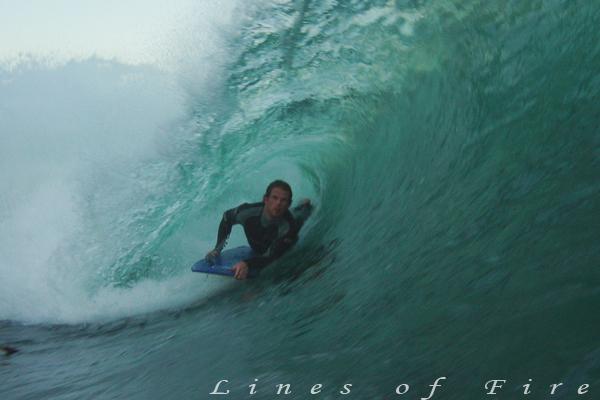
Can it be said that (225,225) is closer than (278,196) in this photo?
No

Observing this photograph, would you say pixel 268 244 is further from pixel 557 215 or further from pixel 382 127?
pixel 557 215

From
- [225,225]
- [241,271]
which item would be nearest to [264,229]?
[225,225]

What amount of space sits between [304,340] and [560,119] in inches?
87.4

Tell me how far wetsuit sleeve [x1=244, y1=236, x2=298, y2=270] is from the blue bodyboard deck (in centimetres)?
8

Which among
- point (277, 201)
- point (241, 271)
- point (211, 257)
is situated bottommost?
point (241, 271)

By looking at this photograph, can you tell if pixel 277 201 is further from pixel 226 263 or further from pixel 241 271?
pixel 226 263

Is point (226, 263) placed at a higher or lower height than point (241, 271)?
higher

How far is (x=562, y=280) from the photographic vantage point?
2420mm

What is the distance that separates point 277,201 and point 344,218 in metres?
0.97

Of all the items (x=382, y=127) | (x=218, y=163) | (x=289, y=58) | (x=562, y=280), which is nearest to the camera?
(x=562, y=280)

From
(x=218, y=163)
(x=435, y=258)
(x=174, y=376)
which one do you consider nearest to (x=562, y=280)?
(x=435, y=258)

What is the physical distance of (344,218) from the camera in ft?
18.3

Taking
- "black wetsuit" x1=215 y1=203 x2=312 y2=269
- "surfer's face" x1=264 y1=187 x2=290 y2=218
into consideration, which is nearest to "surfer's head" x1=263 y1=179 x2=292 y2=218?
"surfer's face" x1=264 y1=187 x2=290 y2=218

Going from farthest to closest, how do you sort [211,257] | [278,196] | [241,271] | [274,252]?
1. [274,252]
2. [211,257]
3. [278,196]
4. [241,271]
